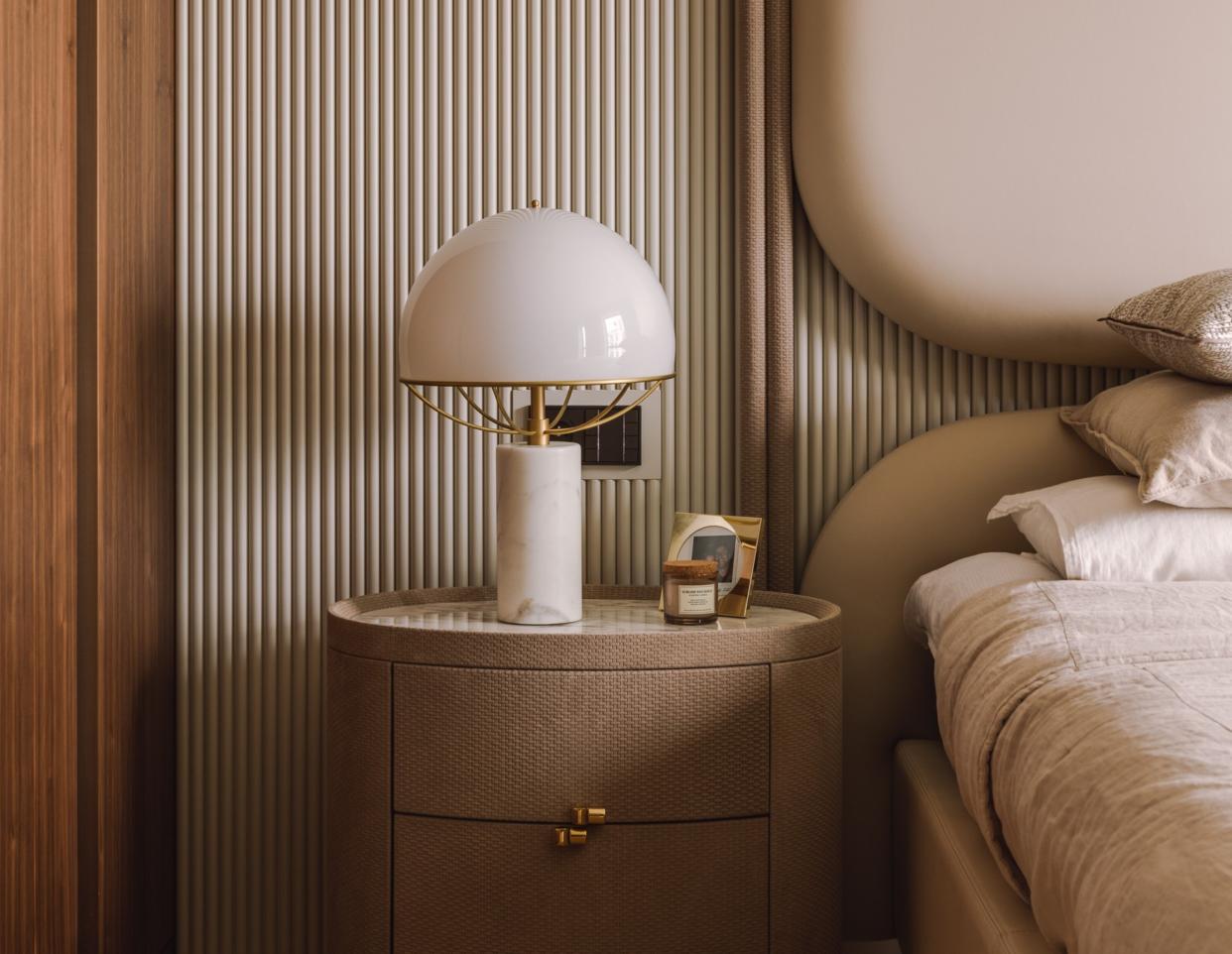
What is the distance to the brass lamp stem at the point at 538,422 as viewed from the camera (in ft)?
4.72

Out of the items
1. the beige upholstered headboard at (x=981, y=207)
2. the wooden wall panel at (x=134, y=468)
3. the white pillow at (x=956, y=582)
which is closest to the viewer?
the white pillow at (x=956, y=582)

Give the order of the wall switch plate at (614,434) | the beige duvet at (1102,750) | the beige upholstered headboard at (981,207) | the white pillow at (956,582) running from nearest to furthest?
the beige duvet at (1102,750), the white pillow at (956,582), the beige upholstered headboard at (981,207), the wall switch plate at (614,434)

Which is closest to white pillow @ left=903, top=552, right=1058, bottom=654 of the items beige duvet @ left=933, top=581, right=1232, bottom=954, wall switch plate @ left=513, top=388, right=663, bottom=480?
beige duvet @ left=933, top=581, right=1232, bottom=954

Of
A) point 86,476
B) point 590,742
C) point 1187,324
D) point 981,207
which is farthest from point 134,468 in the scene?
point 1187,324

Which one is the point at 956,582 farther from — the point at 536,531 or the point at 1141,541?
the point at 536,531

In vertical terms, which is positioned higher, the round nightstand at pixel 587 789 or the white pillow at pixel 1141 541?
the white pillow at pixel 1141 541

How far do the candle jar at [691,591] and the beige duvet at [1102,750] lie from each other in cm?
27

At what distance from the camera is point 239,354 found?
1724 millimetres

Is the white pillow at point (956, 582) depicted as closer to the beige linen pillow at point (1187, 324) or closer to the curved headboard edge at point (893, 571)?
the curved headboard edge at point (893, 571)

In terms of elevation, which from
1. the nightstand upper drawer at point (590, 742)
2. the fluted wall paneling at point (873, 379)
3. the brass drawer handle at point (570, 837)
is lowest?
the brass drawer handle at point (570, 837)

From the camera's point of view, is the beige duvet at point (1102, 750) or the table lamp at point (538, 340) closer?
the beige duvet at point (1102, 750)

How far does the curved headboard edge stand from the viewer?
5.32ft

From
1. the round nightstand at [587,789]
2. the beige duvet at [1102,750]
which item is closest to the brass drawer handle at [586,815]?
the round nightstand at [587,789]

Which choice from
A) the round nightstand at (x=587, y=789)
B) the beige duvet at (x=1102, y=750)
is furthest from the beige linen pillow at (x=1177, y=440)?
the round nightstand at (x=587, y=789)
